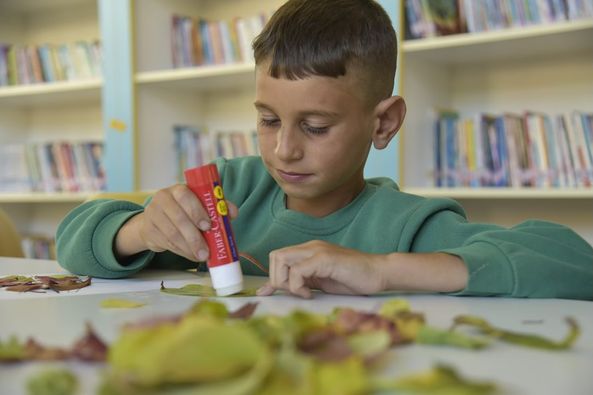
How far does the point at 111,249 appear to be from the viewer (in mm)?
974

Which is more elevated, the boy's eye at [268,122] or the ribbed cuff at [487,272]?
the boy's eye at [268,122]

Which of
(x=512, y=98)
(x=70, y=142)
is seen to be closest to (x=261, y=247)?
(x=512, y=98)

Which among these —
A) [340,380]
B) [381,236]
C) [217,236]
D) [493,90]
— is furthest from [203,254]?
[493,90]

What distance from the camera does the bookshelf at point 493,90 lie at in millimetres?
2113

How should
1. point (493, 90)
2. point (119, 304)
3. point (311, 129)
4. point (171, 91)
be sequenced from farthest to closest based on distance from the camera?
point (171, 91), point (493, 90), point (311, 129), point (119, 304)

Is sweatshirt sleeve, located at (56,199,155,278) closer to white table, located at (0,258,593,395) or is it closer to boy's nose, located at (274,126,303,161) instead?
white table, located at (0,258,593,395)

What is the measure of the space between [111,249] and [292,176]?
28cm

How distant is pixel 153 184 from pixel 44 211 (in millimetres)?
999

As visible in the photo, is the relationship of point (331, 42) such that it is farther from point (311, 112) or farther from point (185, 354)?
point (185, 354)

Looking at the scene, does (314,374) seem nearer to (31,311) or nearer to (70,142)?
(31,311)

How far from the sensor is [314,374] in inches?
13.4

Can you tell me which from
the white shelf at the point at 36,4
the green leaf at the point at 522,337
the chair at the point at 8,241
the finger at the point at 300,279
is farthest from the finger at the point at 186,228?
the white shelf at the point at 36,4

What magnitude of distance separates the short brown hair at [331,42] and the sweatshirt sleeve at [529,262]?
303 mm

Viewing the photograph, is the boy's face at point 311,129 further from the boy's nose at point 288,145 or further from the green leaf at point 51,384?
the green leaf at point 51,384
